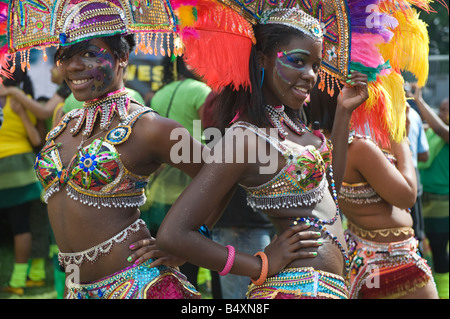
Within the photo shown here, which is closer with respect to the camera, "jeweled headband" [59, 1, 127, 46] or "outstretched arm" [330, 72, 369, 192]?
"jeweled headband" [59, 1, 127, 46]

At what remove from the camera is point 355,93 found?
2.96m

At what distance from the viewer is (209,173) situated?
98.3 inches

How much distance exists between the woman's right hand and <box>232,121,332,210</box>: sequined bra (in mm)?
115

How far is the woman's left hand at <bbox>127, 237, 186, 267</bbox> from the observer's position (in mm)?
2643

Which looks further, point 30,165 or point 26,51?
point 30,165

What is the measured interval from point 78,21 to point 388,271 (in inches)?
91.9

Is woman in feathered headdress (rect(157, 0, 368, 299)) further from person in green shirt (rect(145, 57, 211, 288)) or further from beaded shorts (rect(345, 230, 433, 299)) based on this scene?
person in green shirt (rect(145, 57, 211, 288))

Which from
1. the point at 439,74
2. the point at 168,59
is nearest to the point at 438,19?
the point at 439,74

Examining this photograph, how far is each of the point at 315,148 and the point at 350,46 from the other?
1.86ft

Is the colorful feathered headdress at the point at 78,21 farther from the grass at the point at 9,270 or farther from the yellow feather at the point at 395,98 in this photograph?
the grass at the point at 9,270

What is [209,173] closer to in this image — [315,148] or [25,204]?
[315,148]

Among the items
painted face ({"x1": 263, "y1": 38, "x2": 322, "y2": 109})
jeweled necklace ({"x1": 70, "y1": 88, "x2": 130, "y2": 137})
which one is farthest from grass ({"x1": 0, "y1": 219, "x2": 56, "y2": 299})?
painted face ({"x1": 263, "y1": 38, "x2": 322, "y2": 109})

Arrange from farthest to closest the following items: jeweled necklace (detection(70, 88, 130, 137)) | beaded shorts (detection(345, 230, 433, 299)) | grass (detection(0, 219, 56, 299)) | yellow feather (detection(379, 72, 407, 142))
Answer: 1. grass (detection(0, 219, 56, 299))
2. beaded shorts (detection(345, 230, 433, 299))
3. yellow feather (detection(379, 72, 407, 142))
4. jeweled necklace (detection(70, 88, 130, 137))

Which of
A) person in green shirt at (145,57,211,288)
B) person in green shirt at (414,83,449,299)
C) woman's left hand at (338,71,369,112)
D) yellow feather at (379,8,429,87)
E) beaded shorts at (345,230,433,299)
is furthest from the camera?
person in green shirt at (414,83,449,299)
